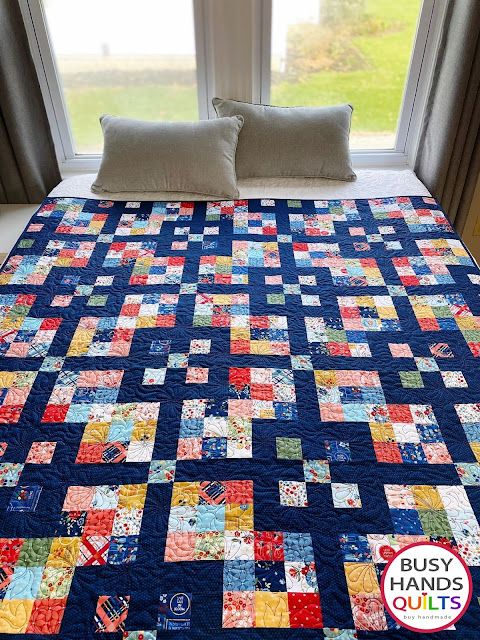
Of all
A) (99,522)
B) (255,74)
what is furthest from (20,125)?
(99,522)

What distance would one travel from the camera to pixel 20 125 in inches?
97.4

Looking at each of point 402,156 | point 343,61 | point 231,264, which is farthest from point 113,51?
point 402,156

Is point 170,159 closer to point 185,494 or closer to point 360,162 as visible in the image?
point 360,162

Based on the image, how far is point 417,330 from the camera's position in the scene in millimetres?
1702

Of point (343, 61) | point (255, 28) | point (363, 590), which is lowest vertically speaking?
point (363, 590)

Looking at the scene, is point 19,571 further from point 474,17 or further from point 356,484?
point 474,17

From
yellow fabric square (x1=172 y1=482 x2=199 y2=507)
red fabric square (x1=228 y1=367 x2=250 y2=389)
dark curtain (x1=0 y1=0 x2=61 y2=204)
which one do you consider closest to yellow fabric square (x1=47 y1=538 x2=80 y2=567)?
yellow fabric square (x1=172 y1=482 x2=199 y2=507)

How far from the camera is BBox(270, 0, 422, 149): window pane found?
251 centimetres

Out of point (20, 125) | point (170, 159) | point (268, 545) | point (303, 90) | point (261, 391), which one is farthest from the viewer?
point (303, 90)

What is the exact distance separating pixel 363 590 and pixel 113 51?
8.55 feet

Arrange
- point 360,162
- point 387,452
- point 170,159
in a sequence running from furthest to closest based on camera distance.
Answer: point 360,162
point 170,159
point 387,452

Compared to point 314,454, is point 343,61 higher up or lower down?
higher up

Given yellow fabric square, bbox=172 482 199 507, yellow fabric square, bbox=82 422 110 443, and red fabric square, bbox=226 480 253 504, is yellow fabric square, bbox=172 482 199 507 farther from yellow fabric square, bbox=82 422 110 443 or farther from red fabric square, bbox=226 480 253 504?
yellow fabric square, bbox=82 422 110 443

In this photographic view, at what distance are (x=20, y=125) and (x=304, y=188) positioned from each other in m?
1.39
